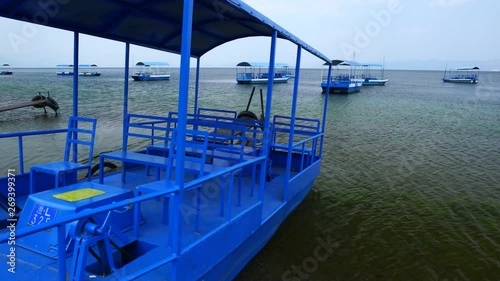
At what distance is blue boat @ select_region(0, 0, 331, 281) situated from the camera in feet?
9.36

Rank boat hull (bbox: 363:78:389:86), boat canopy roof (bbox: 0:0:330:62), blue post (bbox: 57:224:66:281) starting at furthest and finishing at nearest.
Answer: boat hull (bbox: 363:78:389:86) < boat canopy roof (bbox: 0:0:330:62) < blue post (bbox: 57:224:66:281)

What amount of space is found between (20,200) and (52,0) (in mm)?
2738

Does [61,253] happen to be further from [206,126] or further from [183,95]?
[206,126]

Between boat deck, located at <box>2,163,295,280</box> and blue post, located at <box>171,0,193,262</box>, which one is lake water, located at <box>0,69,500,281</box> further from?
blue post, located at <box>171,0,193,262</box>

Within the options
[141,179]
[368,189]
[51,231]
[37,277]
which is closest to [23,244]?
[51,231]

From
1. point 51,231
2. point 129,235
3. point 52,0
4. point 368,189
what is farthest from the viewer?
point 368,189

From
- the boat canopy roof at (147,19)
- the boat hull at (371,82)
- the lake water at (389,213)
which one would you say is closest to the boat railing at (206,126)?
the boat canopy roof at (147,19)

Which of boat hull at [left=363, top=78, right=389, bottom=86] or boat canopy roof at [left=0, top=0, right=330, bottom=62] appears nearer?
boat canopy roof at [left=0, top=0, right=330, bottom=62]

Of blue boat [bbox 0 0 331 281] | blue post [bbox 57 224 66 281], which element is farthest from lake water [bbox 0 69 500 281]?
blue post [bbox 57 224 66 281]

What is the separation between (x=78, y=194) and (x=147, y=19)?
10.1ft

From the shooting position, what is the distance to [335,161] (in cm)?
1266

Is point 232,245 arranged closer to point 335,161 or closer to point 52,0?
point 52,0

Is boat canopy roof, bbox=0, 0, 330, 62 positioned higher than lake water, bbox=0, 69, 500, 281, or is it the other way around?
boat canopy roof, bbox=0, 0, 330, 62

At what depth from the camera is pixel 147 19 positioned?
17.6ft
